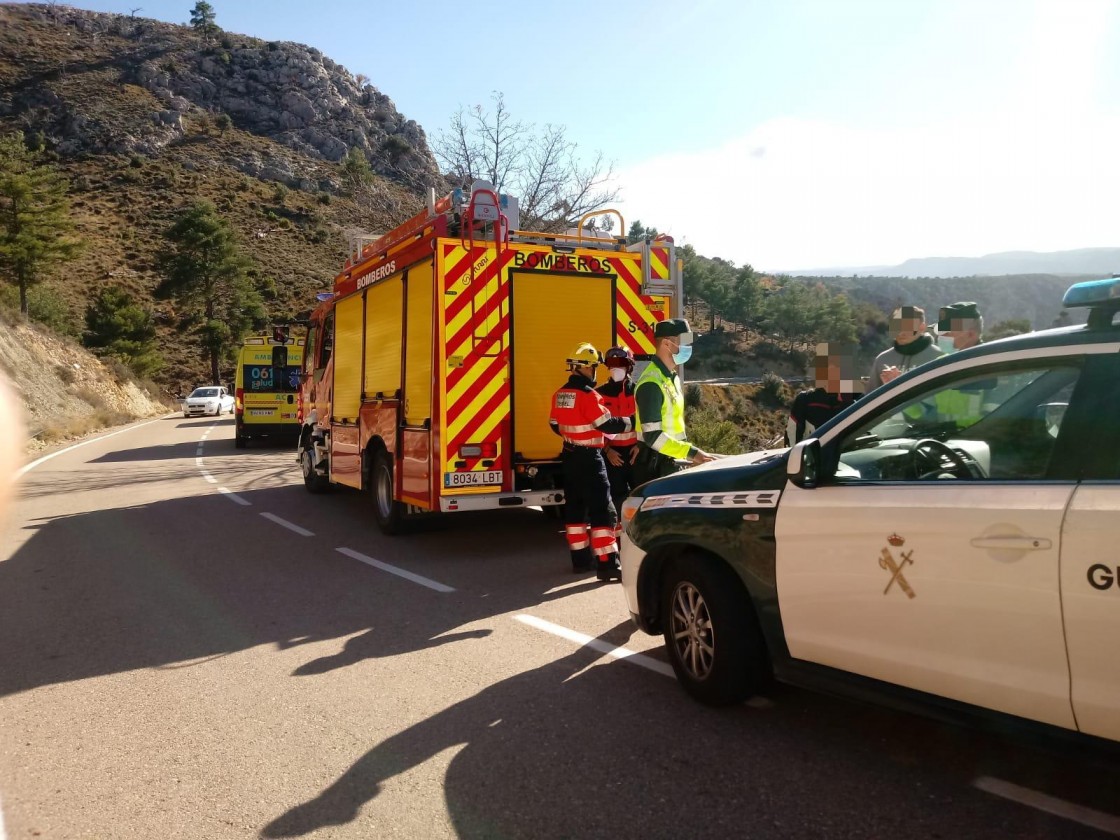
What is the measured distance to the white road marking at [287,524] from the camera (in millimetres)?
9844

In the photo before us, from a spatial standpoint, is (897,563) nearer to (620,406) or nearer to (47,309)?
(620,406)

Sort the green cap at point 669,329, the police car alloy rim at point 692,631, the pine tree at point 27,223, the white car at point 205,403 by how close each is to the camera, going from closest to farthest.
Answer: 1. the police car alloy rim at point 692,631
2. the green cap at point 669,329
3. the white car at point 205,403
4. the pine tree at point 27,223

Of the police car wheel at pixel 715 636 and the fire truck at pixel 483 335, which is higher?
the fire truck at pixel 483 335

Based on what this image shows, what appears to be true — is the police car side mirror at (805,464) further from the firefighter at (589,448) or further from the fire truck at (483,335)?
the fire truck at (483,335)

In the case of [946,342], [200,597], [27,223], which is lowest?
[200,597]

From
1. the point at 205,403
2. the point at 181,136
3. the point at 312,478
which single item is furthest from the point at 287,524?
the point at 181,136

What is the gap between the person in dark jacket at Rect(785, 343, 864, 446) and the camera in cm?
602

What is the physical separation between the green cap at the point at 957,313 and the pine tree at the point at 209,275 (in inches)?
2402

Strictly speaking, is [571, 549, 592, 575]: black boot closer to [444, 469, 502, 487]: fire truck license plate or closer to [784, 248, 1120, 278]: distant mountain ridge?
[444, 469, 502, 487]: fire truck license plate

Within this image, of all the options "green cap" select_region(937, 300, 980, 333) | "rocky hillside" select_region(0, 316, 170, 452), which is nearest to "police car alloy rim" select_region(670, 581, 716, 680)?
"green cap" select_region(937, 300, 980, 333)

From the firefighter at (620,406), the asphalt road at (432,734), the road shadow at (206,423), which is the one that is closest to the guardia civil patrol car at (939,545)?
the asphalt road at (432,734)

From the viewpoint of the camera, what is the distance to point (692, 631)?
431cm

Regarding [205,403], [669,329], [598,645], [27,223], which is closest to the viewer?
[598,645]

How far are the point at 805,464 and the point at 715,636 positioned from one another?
0.99 m
